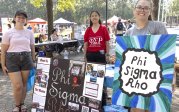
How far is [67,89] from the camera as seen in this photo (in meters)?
4.58

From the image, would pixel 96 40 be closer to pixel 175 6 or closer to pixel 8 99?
pixel 8 99

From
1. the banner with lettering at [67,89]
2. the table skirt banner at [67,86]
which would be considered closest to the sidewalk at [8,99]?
the table skirt banner at [67,86]

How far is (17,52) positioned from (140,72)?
2345 millimetres

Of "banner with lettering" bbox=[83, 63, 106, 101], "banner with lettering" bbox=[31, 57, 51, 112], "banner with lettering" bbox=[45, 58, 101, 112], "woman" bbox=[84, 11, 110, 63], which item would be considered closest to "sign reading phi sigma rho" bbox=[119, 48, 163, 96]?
"banner with lettering" bbox=[83, 63, 106, 101]

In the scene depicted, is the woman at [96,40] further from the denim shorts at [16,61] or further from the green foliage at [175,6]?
the green foliage at [175,6]

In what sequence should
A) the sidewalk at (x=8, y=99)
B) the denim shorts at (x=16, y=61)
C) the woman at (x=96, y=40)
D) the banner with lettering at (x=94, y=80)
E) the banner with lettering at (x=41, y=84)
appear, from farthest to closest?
the sidewalk at (x=8, y=99) → the woman at (x=96, y=40) → the denim shorts at (x=16, y=61) → the banner with lettering at (x=41, y=84) → the banner with lettering at (x=94, y=80)

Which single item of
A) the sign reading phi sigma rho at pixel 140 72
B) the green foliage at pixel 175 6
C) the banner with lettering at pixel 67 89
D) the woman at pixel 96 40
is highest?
the green foliage at pixel 175 6

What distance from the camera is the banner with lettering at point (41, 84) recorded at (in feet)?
15.7

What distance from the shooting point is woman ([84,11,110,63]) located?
5422 millimetres

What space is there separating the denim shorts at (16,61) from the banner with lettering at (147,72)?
2.04 metres

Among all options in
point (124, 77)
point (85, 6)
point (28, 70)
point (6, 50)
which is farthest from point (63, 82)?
point (85, 6)

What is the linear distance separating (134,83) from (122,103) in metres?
0.29

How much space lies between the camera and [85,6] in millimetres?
80188

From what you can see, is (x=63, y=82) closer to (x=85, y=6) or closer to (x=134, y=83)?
(x=134, y=83)
